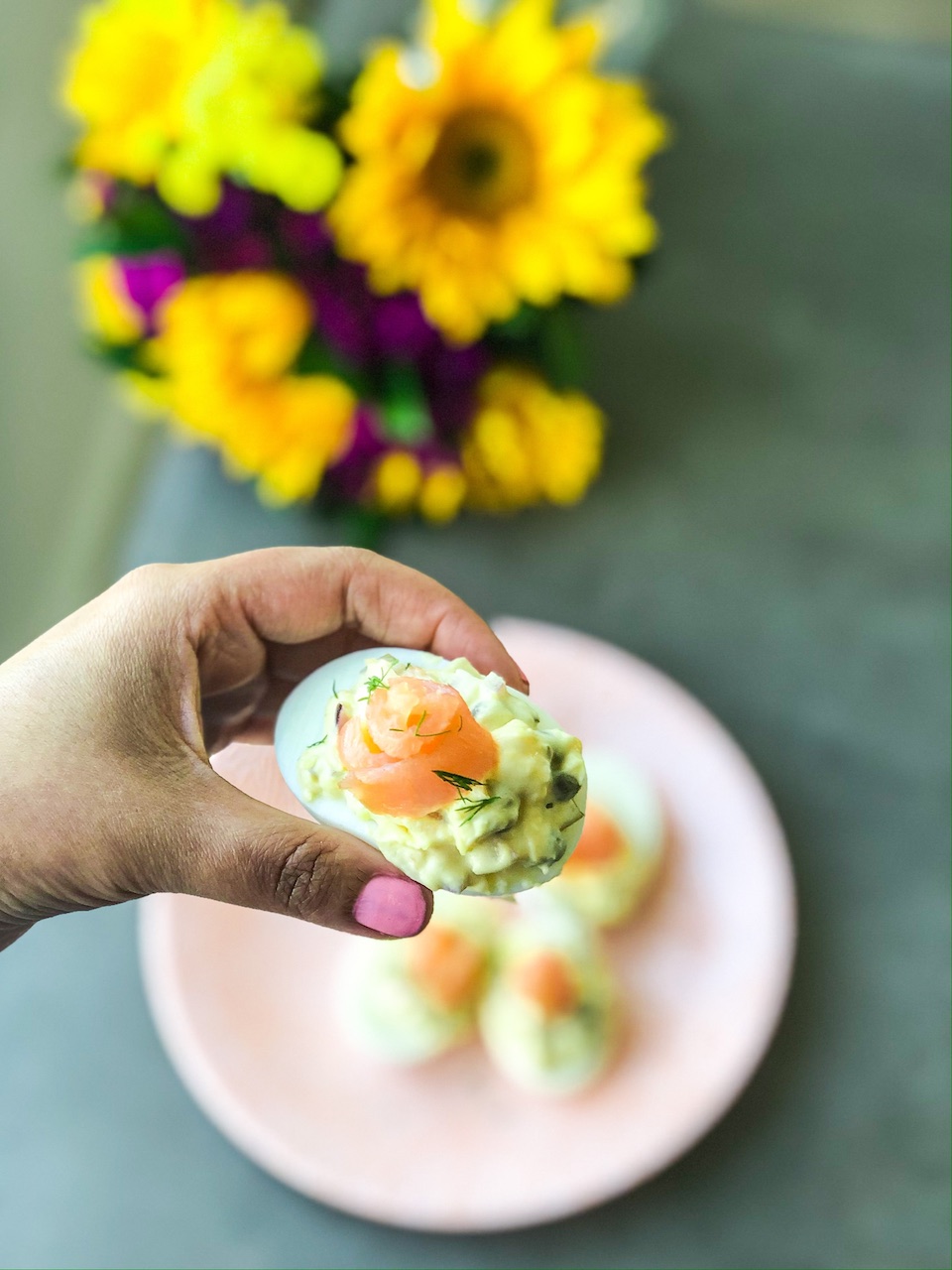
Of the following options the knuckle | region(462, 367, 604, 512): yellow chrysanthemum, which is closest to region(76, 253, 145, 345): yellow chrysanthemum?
region(462, 367, 604, 512): yellow chrysanthemum

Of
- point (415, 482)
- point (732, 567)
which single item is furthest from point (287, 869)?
point (732, 567)

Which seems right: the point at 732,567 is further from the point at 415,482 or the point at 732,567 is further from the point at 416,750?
the point at 416,750

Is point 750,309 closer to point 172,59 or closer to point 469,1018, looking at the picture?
point 172,59

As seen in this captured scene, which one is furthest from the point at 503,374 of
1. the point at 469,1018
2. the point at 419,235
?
the point at 469,1018

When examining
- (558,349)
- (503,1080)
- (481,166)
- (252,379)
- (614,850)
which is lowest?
(503,1080)

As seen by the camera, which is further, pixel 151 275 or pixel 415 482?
pixel 415 482

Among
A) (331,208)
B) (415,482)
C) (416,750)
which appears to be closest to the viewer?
(416,750)

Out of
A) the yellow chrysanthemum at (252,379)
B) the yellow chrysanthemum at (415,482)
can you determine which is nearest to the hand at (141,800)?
the yellow chrysanthemum at (252,379)

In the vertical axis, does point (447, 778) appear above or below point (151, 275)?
below
